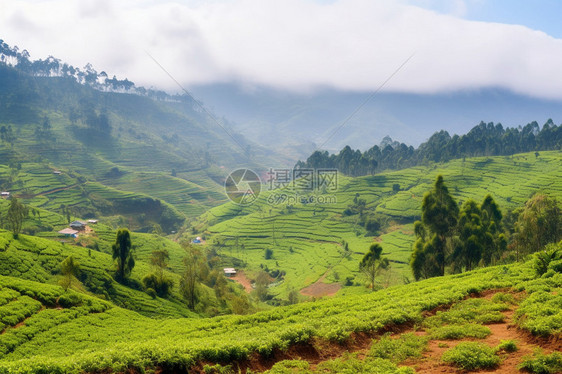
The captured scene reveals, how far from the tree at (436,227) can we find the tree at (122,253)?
127 feet

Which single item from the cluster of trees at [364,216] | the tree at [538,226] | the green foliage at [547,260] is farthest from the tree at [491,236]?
the cluster of trees at [364,216]

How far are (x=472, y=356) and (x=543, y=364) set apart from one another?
6.66ft

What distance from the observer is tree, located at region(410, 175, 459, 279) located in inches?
1644

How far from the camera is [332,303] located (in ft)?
82.0

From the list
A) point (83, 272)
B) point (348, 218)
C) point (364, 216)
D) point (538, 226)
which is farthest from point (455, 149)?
point (83, 272)

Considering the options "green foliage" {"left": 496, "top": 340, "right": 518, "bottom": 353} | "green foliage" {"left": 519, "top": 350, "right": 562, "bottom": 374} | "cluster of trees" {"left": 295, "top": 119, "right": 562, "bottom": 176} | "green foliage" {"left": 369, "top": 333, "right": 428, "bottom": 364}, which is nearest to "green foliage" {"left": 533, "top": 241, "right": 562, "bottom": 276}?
"green foliage" {"left": 496, "top": 340, "right": 518, "bottom": 353}

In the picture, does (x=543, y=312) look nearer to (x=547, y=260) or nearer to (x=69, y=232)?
(x=547, y=260)

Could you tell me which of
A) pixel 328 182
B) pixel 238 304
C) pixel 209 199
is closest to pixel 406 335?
pixel 238 304

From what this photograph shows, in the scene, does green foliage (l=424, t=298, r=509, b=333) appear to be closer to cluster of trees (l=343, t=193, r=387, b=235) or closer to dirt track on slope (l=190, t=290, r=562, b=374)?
dirt track on slope (l=190, t=290, r=562, b=374)

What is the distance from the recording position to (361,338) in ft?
52.1

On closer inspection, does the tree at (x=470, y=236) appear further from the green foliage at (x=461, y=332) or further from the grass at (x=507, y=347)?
the grass at (x=507, y=347)

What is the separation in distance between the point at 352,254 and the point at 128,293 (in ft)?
192

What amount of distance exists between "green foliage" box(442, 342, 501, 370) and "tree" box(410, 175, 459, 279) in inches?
1202

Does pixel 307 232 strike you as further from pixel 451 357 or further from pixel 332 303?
pixel 451 357
